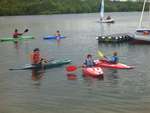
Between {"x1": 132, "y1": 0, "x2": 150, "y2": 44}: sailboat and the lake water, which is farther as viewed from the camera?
{"x1": 132, "y1": 0, "x2": 150, "y2": 44}: sailboat

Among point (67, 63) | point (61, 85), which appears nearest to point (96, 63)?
point (67, 63)

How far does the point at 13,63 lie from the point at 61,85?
1388 centimetres

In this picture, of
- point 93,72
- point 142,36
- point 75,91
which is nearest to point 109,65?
point 93,72

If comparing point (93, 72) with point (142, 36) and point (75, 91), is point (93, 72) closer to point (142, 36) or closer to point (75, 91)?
point (75, 91)

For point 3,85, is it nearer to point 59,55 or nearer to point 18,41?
point 59,55

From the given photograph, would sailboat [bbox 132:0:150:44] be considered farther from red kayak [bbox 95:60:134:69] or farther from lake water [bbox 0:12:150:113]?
red kayak [bbox 95:60:134:69]

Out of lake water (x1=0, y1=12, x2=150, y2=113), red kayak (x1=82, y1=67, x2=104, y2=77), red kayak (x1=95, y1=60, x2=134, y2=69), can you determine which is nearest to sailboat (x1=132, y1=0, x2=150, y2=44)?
lake water (x1=0, y1=12, x2=150, y2=113)

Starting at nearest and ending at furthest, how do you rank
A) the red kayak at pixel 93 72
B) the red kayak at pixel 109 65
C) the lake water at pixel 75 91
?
1. the lake water at pixel 75 91
2. the red kayak at pixel 93 72
3. the red kayak at pixel 109 65

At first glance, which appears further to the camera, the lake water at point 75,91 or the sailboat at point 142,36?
the sailboat at point 142,36

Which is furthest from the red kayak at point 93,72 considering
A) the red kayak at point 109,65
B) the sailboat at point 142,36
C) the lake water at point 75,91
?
the sailboat at point 142,36

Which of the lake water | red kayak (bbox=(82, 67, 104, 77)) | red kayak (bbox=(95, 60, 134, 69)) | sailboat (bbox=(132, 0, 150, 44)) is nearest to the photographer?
the lake water

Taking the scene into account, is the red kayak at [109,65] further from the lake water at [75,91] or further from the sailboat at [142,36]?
the sailboat at [142,36]

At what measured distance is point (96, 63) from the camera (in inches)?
1607

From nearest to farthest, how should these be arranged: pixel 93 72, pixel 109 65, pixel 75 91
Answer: pixel 75 91, pixel 93 72, pixel 109 65
